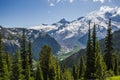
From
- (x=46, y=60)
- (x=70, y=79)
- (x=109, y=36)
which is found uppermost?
(x=109, y=36)

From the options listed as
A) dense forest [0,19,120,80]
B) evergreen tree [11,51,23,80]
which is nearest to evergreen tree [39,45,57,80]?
dense forest [0,19,120,80]

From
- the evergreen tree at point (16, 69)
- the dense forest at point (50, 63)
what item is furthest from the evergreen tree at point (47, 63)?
the evergreen tree at point (16, 69)

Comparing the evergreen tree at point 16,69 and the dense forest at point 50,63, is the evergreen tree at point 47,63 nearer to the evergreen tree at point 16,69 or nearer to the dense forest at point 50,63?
the dense forest at point 50,63

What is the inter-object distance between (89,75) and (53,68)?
1795 cm

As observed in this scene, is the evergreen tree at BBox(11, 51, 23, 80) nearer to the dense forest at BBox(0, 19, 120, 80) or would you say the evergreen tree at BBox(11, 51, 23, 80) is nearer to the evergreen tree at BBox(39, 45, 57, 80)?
the dense forest at BBox(0, 19, 120, 80)

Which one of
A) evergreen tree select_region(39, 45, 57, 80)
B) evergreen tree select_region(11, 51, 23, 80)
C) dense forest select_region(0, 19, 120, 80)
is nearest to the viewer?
dense forest select_region(0, 19, 120, 80)

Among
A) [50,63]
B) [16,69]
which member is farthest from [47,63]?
[16,69]

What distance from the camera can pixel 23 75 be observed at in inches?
3179

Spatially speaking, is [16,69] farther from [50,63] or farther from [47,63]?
[47,63]

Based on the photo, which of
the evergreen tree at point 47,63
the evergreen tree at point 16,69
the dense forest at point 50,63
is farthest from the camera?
the evergreen tree at point 47,63

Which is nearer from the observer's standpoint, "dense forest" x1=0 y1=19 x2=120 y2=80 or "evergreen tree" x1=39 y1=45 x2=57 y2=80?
"dense forest" x1=0 y1=19 x2=120 y2=80

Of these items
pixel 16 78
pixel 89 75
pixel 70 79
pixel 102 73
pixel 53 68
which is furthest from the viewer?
pixel 70 79

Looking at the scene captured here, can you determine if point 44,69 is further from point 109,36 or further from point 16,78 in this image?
point 109,36

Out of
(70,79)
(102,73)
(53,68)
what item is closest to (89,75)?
(102,73)
